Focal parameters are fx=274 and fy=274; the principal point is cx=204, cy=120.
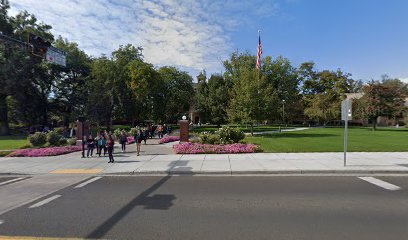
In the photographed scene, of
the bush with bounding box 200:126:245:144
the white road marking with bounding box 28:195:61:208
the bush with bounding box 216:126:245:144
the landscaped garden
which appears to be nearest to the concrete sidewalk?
the landscaped garden

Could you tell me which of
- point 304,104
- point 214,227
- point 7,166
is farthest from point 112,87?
point 304,104

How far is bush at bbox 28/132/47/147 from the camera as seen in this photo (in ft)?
66.5

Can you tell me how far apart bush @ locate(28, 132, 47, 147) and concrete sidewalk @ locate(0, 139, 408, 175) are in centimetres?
583

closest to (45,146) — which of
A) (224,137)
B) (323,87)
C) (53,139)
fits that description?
(53,139)

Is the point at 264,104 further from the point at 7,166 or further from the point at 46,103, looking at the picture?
the point at 46,103

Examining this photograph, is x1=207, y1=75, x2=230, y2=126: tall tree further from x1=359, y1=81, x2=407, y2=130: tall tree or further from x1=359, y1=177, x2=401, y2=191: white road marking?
x1=359, y1=177, x2=401, y2=191: white road marking

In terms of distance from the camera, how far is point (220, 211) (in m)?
6.12

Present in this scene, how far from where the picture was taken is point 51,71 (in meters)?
45.6

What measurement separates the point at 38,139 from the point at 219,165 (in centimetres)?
1529

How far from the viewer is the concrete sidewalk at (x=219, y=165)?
11.0 metres

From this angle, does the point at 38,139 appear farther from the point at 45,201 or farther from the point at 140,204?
the point at 140,204

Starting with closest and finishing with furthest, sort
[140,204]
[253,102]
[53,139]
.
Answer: [140,204] < [53,139] < [253,102]

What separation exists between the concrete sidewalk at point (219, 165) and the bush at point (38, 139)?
5.83 m

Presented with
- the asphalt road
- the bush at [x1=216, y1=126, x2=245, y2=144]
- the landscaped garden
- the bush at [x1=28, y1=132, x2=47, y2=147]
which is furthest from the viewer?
the bush at [x1=28, y1=132, x2=47, y2=147]
